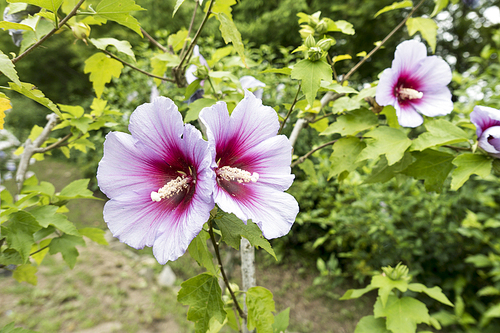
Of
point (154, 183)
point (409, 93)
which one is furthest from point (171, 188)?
point (409, 93)

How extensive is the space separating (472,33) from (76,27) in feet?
30.8

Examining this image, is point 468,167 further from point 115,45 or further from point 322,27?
point 115,45

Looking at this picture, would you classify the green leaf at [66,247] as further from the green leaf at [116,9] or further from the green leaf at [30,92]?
the green leaf at [116,9]

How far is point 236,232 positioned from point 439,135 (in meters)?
0.77

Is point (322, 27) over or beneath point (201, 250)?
over

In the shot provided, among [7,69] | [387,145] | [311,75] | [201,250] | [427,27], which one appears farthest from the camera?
[427,27]

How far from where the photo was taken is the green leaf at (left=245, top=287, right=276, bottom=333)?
92cm

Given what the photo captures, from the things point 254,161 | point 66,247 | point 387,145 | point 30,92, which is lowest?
point 66,247

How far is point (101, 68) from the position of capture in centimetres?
126

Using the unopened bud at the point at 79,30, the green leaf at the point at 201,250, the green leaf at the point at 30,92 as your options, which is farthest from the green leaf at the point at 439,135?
the unopened bud at the point at 79,30

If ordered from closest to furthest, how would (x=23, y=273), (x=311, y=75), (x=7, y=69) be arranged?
1. (x=7, y=69)
2. (x=311, y=75)
3. (x=23, y=273)

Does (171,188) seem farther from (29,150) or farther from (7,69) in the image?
(29,150)

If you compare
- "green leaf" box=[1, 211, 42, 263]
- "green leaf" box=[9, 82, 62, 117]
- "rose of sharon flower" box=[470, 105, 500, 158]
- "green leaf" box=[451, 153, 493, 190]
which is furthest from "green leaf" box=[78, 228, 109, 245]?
"rose of sharon flower" box=[470, 105, 500, 158]

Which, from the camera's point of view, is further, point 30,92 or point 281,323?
point 281,323
